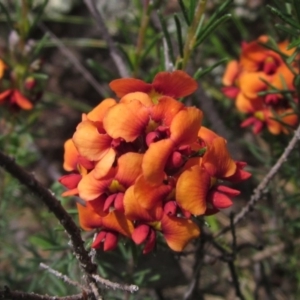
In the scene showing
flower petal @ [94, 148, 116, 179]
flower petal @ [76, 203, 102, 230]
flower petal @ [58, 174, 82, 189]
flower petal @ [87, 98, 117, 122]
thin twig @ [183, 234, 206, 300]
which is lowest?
thin twig @ [183, 234, 206, 300]

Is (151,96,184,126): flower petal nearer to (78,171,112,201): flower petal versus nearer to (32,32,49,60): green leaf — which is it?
(78,171,112,201): flower petal

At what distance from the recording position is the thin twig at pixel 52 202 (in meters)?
1.03

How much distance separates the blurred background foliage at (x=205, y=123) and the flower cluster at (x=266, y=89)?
97 mm

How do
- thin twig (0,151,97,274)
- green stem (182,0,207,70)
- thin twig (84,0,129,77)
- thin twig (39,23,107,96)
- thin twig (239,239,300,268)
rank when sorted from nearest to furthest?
thin twig (0,151,97,274) < green stem (182,0,207,70) < thin twig (84,0,129,77) < thin twig (239,239,300,268) < thin twig (39,23,107,96)

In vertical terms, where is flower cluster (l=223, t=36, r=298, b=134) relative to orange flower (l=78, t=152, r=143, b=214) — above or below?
below

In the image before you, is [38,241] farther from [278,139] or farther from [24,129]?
[278,139]

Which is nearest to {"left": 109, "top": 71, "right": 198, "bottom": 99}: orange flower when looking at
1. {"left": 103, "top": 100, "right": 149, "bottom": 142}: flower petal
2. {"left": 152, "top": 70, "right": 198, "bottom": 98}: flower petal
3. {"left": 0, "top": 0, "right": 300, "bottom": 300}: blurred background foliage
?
{"left": 152, "top": 70, "right": 198, "bottom": 98}: flower petal

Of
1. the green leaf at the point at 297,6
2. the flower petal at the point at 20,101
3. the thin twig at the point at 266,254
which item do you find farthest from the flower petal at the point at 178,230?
the thin twig at the point at 266,254

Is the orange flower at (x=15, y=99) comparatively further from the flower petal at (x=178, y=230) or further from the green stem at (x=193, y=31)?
the flower petal at (x=178, y=230)

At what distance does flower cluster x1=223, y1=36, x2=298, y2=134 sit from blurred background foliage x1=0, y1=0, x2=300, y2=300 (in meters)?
0.10

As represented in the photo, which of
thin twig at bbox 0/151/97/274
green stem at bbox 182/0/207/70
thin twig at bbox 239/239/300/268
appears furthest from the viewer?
thin twig at bbox 239/239/300/268

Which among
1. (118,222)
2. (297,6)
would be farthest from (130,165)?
(297,6)

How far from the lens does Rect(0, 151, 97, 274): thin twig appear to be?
3.37 ft

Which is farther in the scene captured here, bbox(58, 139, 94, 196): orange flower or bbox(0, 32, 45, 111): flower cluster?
bbox(0, 32, 45, 111): flower cluster
